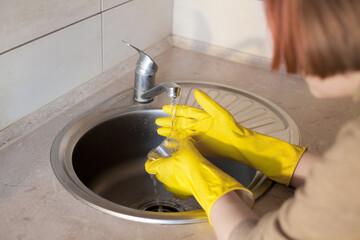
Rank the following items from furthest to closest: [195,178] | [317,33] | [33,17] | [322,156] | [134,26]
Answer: [134,26]
[33,17]
[195,178]
[322,156]
[317,33]

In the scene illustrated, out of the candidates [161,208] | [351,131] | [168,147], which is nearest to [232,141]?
[168,147]

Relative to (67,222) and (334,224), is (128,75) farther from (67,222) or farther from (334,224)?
(334,224)

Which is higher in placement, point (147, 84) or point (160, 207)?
point (147, 84)

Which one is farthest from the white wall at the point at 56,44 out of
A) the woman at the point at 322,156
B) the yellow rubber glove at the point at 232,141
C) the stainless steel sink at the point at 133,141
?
the woman at the point at 322,156

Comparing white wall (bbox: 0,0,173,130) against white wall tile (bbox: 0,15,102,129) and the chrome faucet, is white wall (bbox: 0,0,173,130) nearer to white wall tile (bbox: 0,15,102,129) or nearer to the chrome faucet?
white wall tile (bbox: 0,15,102,129)

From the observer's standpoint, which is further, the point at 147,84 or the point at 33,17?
the point at 147,84

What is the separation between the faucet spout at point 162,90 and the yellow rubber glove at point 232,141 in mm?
37

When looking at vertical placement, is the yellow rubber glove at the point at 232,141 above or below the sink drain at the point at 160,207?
above

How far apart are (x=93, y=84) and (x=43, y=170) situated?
36 cm

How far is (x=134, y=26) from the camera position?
4.57 feet

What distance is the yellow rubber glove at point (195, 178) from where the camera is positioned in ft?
2.86

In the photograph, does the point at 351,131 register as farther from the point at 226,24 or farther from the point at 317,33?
the point at 226,24

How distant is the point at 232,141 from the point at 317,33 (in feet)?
1.57

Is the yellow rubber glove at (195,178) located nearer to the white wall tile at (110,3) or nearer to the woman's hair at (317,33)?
the woman's hair at (317,33)
